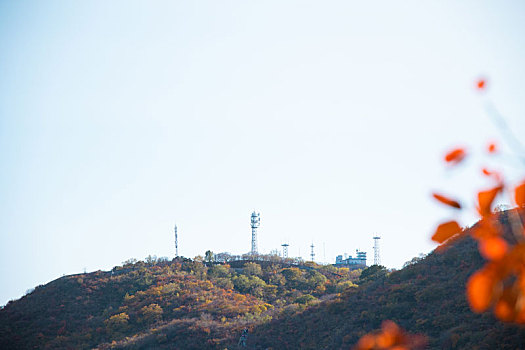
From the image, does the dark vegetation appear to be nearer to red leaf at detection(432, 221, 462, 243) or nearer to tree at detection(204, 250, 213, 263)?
tree at detection(204, 250, 213, 263)

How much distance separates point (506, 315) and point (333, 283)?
38370mm

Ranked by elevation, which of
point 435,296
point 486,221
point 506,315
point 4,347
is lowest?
point 4,347

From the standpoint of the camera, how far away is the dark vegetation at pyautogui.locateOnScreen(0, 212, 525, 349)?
1839 cm

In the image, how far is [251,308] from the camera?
29.5m

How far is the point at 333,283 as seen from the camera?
1543 inches

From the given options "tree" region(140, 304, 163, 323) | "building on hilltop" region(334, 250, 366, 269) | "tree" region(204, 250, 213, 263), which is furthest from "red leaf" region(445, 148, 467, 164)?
"building on hilltop" region(334, 250, 366, 269)

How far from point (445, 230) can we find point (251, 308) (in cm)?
2861

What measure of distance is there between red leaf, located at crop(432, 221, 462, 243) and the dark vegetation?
1234 centimetres

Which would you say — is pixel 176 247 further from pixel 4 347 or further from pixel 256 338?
pixel 256 338

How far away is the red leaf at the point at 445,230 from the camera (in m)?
2.09

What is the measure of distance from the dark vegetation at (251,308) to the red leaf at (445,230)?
1234 cm

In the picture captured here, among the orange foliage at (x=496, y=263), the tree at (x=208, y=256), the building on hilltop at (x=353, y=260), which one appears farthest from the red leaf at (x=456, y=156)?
the building on hilltop at (x=353, y=260)

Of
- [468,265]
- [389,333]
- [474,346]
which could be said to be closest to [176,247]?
[468,265]

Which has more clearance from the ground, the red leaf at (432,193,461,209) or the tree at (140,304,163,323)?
the red leaf at (432,193,461,209)
